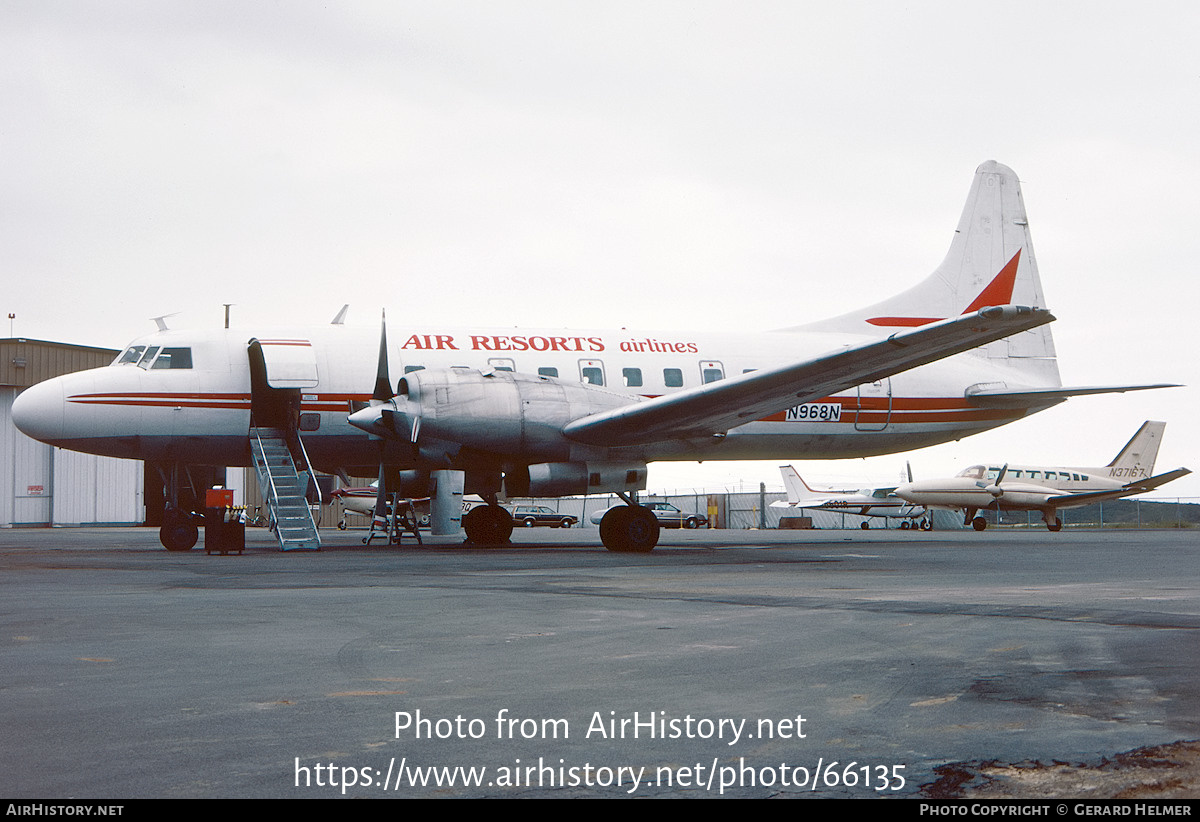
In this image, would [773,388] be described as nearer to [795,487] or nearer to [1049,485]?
[1049,485]

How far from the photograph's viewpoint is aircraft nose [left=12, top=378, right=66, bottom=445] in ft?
63.6

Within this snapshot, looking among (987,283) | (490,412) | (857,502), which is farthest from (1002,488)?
(490,412)

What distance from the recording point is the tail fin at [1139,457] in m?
48.6

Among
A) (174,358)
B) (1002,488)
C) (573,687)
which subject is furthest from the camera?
(1002,488)

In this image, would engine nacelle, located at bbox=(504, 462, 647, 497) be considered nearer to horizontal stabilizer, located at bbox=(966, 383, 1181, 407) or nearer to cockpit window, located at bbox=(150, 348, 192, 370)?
cockpit window, located at bbox=(150, 348, 192, 370)

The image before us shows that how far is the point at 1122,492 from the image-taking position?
156ft

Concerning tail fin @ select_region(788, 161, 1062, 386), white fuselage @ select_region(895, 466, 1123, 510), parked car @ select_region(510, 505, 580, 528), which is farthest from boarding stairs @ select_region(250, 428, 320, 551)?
parked car @ select_region(510, 505, 580, 528)

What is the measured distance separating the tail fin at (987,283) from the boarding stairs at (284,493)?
12.8 m

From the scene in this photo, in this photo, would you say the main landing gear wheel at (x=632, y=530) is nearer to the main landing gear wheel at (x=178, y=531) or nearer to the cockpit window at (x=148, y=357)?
the main landing gear wheel at (x=178, y=531)

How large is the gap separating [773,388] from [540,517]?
48.2 meters

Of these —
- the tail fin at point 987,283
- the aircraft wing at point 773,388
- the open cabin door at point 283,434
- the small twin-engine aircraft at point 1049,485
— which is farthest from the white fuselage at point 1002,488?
the open cabin door at point 283,434

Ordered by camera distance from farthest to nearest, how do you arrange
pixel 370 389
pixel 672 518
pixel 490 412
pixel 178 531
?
pixel 672 518
pixel 370 389
pixel 178 531
pixel 490 412
